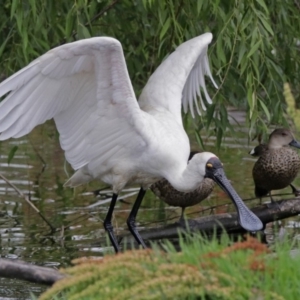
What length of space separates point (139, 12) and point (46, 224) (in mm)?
2033

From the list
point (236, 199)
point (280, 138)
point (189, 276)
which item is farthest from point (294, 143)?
point (189, 276)

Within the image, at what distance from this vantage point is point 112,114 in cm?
711

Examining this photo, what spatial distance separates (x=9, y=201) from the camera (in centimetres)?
977

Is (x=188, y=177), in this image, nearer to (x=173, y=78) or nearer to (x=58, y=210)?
(x=173, y=78)

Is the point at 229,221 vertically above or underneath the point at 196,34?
underneath

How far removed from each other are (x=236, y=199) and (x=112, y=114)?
3.35ft

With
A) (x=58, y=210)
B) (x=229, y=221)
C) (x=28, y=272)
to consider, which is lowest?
(x=58, y=210)

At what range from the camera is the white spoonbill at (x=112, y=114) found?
6.62 meters

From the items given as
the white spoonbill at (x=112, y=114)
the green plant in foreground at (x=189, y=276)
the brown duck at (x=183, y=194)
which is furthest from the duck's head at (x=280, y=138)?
the green plant in foreground at (x=189, y=276)

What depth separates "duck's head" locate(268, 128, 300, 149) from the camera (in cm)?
828

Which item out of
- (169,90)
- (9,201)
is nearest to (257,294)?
(169,90)

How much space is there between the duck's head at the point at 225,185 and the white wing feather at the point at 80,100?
19.4 inches

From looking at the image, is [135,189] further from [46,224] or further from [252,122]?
[252,122]

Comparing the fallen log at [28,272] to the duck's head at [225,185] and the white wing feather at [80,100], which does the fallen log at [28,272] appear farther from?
the duck's head at [225,185]
